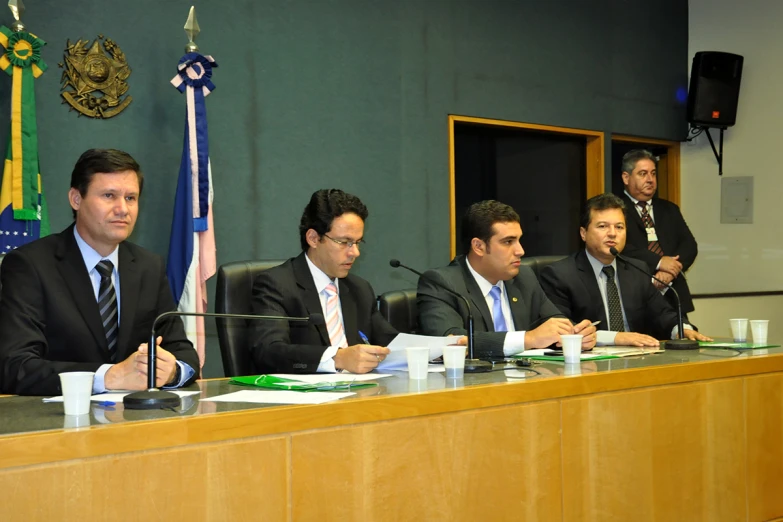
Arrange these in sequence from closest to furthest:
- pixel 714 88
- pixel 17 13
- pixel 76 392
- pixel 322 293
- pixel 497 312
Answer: pixel 76 392 < pixel 322 293 < pixel 497 312 < pixel 17 13 < pixel 714 88

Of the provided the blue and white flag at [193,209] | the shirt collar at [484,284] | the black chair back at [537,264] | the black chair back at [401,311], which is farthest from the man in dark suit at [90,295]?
the black chair back at [537,264]

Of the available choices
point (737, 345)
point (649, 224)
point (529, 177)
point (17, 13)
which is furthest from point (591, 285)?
point (17, 13)

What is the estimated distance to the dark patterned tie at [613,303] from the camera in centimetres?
368

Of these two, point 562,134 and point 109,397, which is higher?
point 562,134

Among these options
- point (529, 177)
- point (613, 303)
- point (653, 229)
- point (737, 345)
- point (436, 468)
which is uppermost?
point (529, 177)

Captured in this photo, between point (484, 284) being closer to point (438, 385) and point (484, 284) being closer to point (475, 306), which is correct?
point (475, 306)

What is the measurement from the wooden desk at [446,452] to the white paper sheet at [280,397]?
63 millimetres

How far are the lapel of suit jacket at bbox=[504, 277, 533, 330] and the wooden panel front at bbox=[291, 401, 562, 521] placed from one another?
116 cm

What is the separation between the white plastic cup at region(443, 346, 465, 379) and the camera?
2273 millimetres

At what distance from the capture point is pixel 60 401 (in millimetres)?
1945

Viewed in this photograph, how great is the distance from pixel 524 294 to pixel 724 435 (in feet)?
3.54

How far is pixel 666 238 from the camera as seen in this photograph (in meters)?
5.08

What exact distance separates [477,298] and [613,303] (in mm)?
771

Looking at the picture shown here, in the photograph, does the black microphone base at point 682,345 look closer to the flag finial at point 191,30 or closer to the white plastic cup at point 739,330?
the white plastic cup at point 739,330
